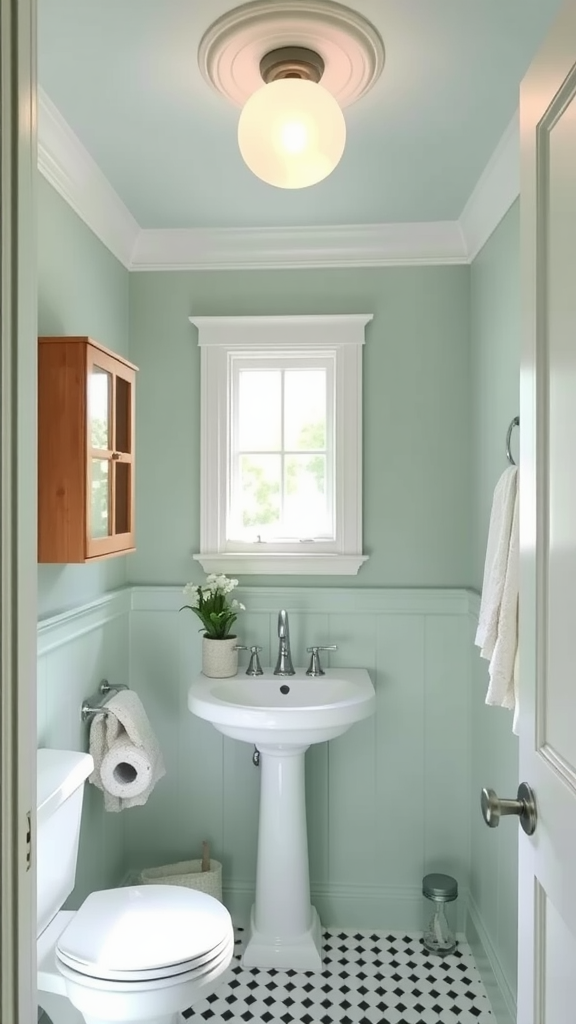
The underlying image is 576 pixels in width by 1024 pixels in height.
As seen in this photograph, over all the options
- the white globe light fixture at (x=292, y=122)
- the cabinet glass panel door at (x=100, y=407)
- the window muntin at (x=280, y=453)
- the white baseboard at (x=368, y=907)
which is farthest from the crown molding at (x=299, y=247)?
the white baseboard at (x=368, y=907)

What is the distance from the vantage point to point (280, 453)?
9.41ft

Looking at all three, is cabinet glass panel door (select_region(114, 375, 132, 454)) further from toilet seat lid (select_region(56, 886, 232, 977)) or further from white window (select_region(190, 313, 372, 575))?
toilet seat lid (select_region(56, 886, 232, 977))

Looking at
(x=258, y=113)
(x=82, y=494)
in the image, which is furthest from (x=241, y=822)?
(x=258, y=113)

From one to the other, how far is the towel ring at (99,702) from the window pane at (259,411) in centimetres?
98

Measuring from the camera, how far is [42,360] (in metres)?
1.92

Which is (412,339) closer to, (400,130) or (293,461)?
(293,461)

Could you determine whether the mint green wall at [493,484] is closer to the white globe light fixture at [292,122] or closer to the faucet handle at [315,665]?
the faucet handle at [315,665]

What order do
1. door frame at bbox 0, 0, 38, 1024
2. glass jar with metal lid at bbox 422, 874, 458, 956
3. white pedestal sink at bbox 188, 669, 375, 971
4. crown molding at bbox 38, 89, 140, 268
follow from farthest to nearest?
1. glass jar with metal lid at bbox 422, 874, 458, 956
2. white pedestal sink at bbox 188, 669, 375, 971
3. crown molding at bbox 38, 89, 140, 268
4. door frame at bbox 0, 0, 38, 1024

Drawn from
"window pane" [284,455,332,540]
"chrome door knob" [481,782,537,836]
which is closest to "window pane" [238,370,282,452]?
"window pane" [284,455,332,540]

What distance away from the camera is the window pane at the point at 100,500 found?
2.02 meters

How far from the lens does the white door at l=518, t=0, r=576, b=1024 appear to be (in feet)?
3.16

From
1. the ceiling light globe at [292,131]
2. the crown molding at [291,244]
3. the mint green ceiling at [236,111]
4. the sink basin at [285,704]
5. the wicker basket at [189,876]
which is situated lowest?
the wicker basket at [189,876]

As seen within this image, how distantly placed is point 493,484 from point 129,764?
143 centimetres

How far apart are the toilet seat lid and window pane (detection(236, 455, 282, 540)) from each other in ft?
4.23
